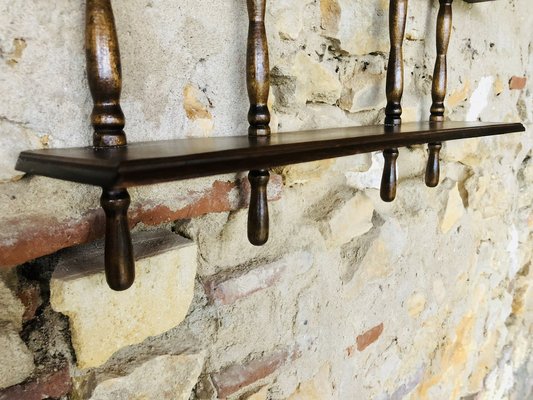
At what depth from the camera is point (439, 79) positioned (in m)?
0.99

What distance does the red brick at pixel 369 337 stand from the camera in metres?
0.97

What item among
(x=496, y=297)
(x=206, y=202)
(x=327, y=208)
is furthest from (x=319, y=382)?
(x=496, y=297)

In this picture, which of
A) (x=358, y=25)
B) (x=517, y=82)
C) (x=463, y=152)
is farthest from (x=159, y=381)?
(x=517, y=82)

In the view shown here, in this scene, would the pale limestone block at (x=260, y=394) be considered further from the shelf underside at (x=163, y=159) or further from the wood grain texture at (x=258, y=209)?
the shelf underside at (x=163, y=159)

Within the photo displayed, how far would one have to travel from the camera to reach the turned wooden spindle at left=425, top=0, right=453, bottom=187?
3.18ft

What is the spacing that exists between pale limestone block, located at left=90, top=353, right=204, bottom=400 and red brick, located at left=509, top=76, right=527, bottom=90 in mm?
1281

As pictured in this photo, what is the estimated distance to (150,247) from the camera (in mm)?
594

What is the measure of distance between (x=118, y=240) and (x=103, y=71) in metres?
0.18

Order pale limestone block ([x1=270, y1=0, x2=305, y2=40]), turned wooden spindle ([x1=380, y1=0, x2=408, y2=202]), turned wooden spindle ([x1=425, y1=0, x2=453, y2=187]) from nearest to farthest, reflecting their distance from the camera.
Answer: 1. pale limestone block ([x1=270, y1=0, x2=305, y2=40])
2. turned wooden spindle ([x1=380, y1=0, x2=408, y2=202])
3. turned wooden spindle ([x1=425, y1=0, x2=453, y2=187])

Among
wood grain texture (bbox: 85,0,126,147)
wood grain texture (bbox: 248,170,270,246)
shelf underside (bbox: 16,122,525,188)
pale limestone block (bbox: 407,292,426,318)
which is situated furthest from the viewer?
pale limestone block (bbox: 407,292,426,318)

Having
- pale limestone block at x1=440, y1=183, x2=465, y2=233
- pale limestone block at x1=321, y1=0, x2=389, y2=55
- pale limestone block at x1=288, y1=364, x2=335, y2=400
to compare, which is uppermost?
pale limestone block at x1=321, y1=0, x2=389, y2=55

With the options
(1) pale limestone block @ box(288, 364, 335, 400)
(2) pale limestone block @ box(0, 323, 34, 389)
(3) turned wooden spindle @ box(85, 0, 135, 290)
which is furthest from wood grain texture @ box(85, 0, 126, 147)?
(1) pale limestone block @ box(288, 364, 335, 400)

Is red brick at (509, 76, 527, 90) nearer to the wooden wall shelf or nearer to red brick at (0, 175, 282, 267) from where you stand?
the wooden wall shelf

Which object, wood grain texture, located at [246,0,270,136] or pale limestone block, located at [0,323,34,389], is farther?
wood grain texture, located at [246,0,270,136]
